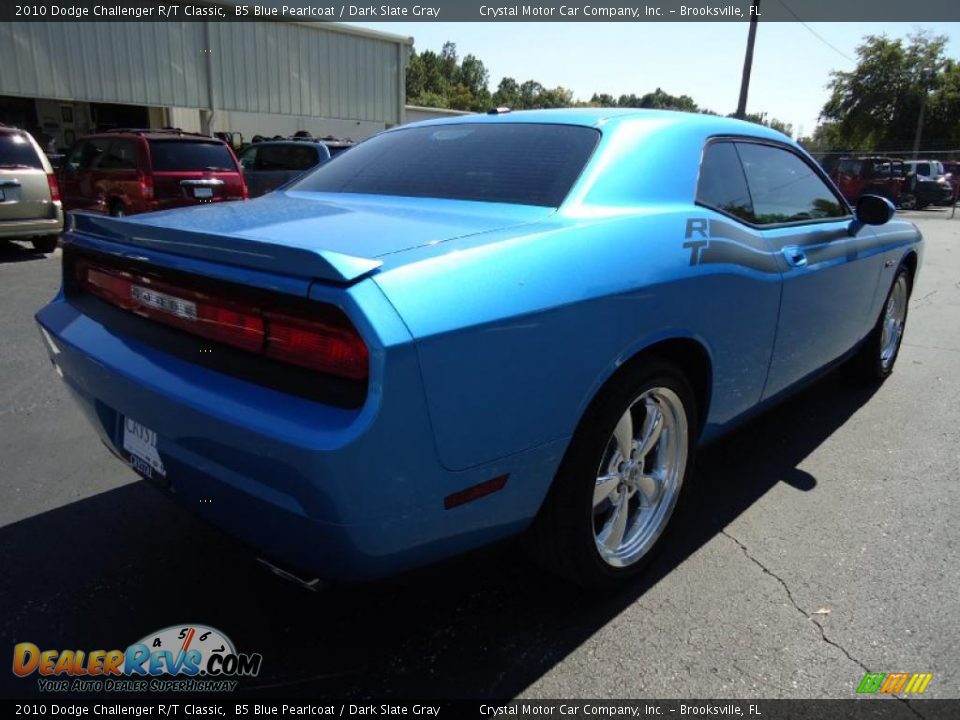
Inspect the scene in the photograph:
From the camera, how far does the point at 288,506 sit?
5.17 feet

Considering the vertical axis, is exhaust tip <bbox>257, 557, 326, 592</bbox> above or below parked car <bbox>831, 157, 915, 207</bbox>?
below

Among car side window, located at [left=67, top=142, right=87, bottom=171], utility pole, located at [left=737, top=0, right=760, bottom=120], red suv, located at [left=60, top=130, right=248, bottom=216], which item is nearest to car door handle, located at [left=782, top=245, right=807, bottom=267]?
red suv, located at [left=60, top=130, right=248, bottom=216]

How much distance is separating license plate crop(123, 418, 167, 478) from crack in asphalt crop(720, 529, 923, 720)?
2.07 meters

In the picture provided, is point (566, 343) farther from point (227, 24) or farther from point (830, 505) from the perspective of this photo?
point (227, 24)

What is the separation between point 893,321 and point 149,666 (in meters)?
4.81

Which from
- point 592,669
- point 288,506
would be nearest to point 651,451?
point 592,669

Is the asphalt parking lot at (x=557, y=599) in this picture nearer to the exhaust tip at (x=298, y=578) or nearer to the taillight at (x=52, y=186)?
the exhaust tip at (x=298, y=578)

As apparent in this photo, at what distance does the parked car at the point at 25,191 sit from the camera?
336 inches

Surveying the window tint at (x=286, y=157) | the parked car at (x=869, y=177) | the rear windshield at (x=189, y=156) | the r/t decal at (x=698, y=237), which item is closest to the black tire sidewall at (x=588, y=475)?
the r/t decal at (x=698, y=237)

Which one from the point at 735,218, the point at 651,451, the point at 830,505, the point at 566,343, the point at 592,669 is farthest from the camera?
the point at 830,505

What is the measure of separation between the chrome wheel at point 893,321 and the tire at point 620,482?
272cm

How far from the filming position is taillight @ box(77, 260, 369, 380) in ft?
5.04

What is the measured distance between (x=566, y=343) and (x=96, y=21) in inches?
841

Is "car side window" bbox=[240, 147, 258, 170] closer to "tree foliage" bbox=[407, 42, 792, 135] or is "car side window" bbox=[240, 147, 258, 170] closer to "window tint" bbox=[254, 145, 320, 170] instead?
"window tint" bbox=[254, 145, 320, 170]
